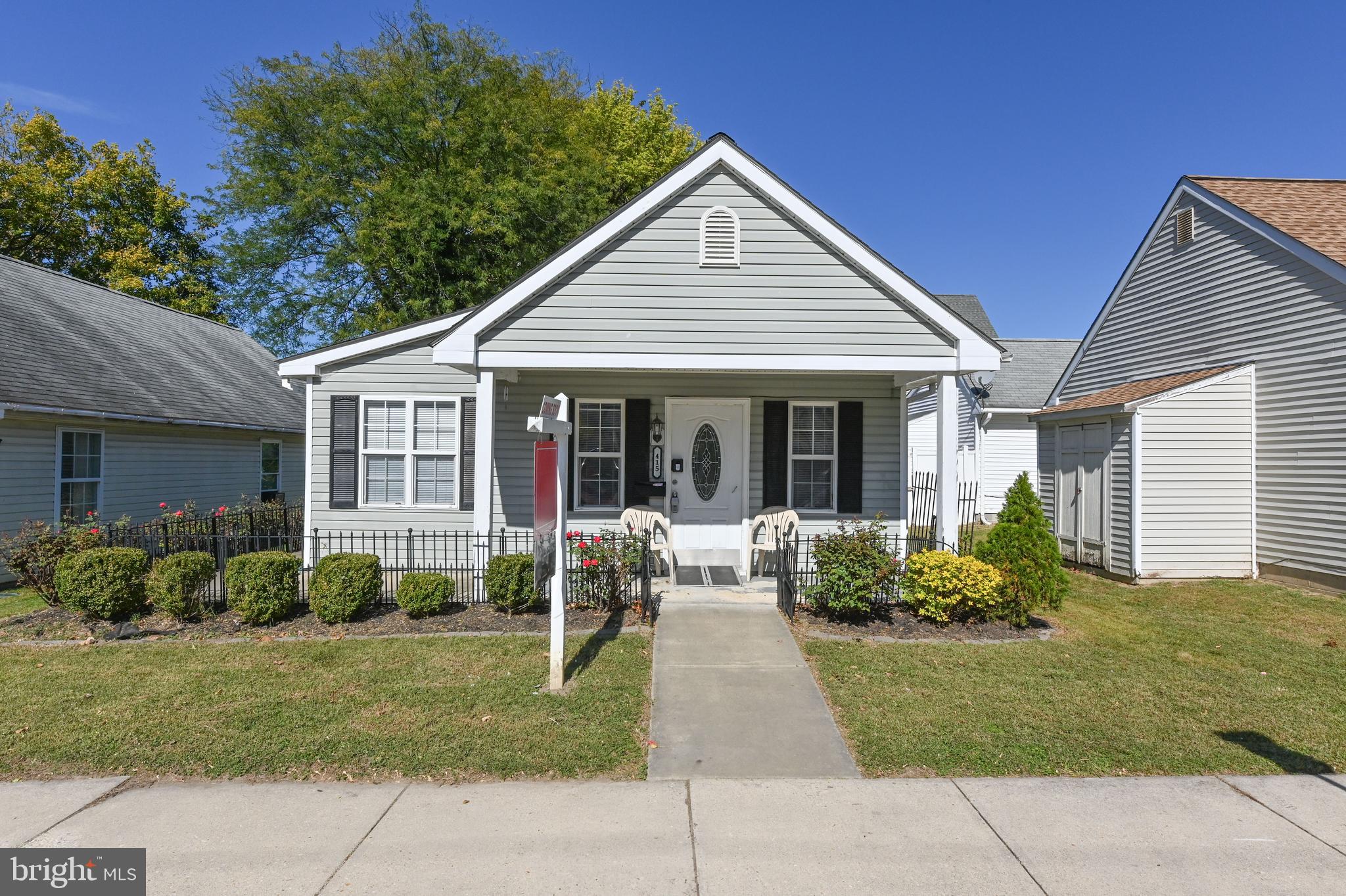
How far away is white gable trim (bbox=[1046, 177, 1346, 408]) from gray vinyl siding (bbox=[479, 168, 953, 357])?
6.39 meters

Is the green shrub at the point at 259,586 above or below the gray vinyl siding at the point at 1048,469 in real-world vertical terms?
below

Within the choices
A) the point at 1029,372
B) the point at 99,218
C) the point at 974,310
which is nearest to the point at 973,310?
the point at 974,310

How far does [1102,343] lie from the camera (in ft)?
48.7

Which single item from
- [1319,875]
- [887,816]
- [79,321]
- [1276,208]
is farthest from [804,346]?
[79,321]

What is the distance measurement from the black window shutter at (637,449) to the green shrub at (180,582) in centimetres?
527

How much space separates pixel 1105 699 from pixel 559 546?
15.3ft

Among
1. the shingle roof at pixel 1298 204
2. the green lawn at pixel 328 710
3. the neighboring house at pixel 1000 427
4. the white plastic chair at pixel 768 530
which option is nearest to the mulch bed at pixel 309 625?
the green lawn at pixel 328 710

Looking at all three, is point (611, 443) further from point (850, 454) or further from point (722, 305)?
point (850, 454)

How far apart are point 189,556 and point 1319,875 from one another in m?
9.63

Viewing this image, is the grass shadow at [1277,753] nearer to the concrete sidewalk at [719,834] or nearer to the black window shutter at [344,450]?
the concrete sidewalk at [719,834]

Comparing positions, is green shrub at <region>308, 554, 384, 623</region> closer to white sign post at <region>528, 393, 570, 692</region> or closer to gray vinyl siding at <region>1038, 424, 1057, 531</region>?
white sign post at <region>528, 393, 570, 692</region>

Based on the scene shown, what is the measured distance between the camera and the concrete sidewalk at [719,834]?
334cm

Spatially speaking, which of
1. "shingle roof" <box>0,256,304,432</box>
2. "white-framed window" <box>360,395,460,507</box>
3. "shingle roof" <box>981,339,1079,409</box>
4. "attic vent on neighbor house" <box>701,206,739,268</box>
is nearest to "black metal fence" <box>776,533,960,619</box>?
"attic vent on neighbor house" <box>701,206,739,268</box>

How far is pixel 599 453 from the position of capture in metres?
10.3
